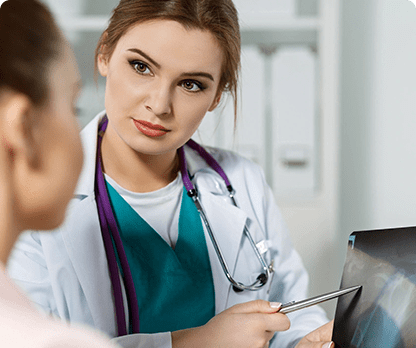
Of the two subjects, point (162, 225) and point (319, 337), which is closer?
point (319, 337)

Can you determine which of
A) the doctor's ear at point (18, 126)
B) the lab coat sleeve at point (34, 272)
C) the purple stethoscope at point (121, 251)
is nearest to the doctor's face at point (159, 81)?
the purple stethoscope at point (121, 251)

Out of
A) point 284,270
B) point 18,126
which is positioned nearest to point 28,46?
point 18,126

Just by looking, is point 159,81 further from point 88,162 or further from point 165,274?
point 165,274

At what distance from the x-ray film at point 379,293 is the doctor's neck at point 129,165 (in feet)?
1.25

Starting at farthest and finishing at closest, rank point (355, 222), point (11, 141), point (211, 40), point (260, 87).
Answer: point (355, 222) < point (260, 87) < point (211, 40) < point (11, 141)

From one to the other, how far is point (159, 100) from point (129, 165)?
6.5 inches

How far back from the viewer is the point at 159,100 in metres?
0.64

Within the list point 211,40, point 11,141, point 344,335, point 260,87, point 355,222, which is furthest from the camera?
point 355,222

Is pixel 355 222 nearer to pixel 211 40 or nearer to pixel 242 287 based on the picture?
pixel 242 287

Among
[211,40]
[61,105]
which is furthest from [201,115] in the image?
[61,105]

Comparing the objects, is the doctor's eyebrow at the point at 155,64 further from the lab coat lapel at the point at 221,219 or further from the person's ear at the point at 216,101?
the lab coat lapel at the point at 221,219

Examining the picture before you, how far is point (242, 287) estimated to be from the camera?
29.0 inches

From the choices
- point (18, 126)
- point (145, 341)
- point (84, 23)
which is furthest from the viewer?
point (84, 23)

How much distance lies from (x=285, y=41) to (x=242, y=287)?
720 millimetres
